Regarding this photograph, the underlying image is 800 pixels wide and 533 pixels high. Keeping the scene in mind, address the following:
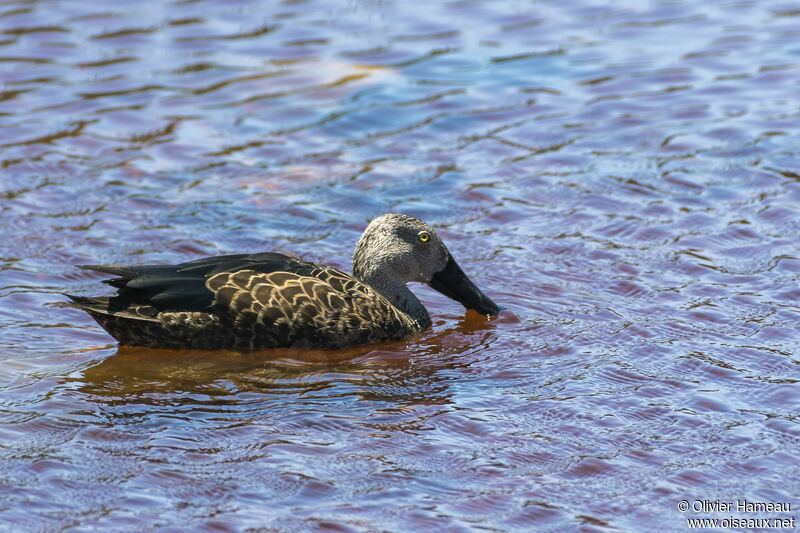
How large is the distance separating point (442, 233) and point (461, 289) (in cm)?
151

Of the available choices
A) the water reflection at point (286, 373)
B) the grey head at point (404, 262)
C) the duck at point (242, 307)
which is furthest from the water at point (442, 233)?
→ the grey head at point (404, 262)

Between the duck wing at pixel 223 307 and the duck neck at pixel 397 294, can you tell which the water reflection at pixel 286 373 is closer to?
the duck wing at pixel 223 307

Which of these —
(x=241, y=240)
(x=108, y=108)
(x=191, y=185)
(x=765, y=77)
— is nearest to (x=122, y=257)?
(x=241, y=240)

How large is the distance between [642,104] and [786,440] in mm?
6928

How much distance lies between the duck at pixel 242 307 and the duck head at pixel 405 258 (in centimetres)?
40

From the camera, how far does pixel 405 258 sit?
29.5ft

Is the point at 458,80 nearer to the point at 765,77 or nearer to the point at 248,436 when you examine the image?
the point at 765,77

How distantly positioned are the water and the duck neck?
0.18 meters

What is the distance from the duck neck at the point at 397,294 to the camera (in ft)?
29.0

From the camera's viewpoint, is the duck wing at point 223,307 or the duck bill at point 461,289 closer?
the duck wing at point 223,307

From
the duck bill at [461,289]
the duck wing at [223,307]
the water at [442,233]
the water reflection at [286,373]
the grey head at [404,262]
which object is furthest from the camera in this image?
the grey head at [404,262]

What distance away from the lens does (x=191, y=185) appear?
1124 centimetres

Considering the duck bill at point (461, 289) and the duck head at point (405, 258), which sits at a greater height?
the duck head at point (405, 258)

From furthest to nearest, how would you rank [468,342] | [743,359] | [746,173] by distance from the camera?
[746,173], [468,342], [743,359]
